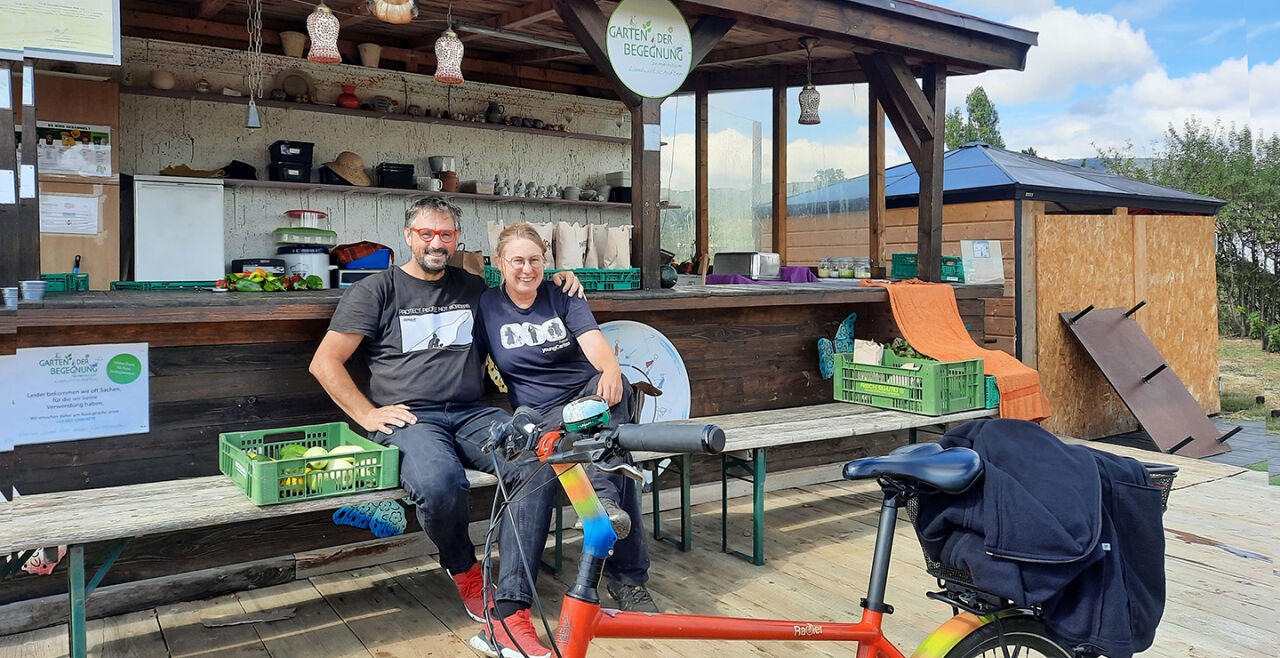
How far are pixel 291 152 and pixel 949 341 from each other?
473 cm

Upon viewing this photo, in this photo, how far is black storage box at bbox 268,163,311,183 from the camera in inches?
264

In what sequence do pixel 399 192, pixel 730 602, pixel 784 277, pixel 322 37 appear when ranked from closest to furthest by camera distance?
pixel 730 602
pixel 322 37
pixel 784 277
pixel 399 192

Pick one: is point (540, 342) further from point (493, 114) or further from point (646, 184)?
point (493, 114)

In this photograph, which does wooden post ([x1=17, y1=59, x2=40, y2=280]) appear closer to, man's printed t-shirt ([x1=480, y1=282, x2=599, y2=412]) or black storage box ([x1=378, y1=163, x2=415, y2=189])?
man's printed t-shirt ([x1=480, y1=282, x2=599, y2=412])

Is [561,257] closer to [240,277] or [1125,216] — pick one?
[240,277]

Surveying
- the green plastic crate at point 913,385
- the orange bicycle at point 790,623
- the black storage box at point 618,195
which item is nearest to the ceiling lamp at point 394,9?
the green plastic crate at point 913,385

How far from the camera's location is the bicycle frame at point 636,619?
159 cm

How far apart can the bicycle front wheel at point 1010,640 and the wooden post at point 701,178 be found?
6128mm

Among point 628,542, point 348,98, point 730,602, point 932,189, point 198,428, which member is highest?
point 348,98

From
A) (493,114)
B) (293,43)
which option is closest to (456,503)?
(293,43)

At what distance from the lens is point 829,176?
26.3 feet

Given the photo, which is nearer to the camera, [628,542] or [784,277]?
[628,542]

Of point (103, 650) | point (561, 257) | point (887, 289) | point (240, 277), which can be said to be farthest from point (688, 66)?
point (103, 650)

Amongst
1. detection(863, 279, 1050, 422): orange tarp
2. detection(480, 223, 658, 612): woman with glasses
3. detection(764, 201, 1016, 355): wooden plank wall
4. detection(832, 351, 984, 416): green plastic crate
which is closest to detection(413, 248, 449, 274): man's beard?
detection(480, 223, 658, 612): woman with glasses
